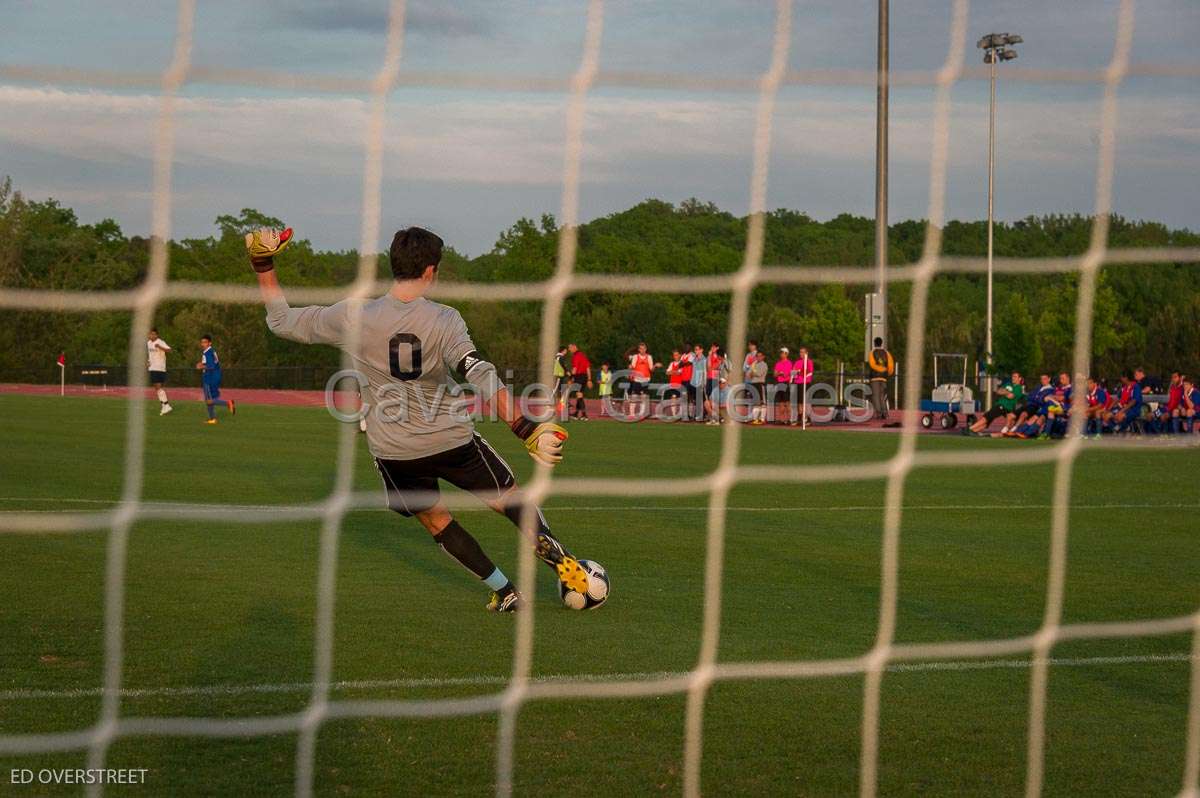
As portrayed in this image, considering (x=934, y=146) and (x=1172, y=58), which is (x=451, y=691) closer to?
(x=934, y=146)

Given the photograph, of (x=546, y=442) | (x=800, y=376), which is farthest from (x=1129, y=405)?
(x=546, y=442)

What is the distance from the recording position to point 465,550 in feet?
21.6

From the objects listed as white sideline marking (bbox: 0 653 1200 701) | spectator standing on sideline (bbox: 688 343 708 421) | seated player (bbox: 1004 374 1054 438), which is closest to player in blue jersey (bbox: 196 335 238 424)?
spectator standing on sideline (bbox: 688 343 708 421)

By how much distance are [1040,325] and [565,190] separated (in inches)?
1390

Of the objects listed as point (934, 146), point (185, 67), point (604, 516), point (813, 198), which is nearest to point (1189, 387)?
point (604, 516)

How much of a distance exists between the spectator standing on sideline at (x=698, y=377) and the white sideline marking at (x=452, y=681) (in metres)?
21.5

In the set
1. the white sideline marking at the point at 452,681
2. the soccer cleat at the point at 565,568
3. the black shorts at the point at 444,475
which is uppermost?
the black shorts at the point at 444,475

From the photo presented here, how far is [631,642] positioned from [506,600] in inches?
34.2

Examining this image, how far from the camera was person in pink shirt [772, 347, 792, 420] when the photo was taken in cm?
2723

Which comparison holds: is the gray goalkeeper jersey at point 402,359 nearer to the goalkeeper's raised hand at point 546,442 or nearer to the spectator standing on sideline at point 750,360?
the goalkeeper's raised hand at point 546,442

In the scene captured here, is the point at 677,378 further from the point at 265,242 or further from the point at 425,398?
the point at 265,242

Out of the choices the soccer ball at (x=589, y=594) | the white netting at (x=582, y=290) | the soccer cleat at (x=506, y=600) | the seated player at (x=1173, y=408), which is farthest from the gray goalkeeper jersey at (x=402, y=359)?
the seated player at (x=1173, y=408)

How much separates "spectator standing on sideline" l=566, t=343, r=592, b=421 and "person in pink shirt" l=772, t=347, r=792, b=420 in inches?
146

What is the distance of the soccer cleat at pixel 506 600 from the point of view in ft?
21.8
